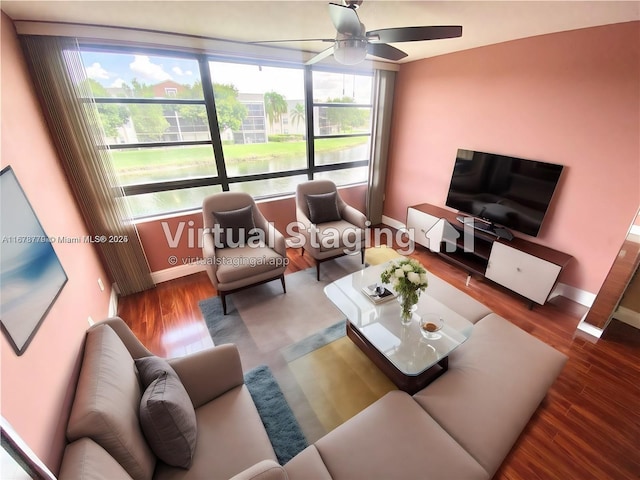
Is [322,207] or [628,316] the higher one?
[322,207]

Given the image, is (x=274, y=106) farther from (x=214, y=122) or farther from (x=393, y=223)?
(x=393, y=223)

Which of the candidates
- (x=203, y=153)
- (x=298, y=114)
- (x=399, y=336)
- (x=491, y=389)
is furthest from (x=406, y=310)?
(x=298, y=114)

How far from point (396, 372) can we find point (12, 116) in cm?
286

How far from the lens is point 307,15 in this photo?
6.56 ft

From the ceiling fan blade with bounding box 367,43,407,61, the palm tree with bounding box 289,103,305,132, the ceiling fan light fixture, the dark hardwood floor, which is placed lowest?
the dark hardwood floor

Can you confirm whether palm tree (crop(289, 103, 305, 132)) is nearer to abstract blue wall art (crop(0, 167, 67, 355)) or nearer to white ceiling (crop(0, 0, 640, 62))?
white ceiling (crop(0, 0, 640, 62))

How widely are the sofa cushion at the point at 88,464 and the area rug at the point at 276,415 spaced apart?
821mm

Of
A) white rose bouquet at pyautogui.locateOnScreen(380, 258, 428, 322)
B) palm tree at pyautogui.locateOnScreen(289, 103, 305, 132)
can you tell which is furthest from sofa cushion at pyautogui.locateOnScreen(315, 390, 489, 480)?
palm tree at pyautogui.locateOnScreen(289, 103, 305, 132)

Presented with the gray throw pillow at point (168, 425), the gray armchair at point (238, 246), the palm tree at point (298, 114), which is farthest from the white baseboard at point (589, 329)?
the palm tree at point (298, 114)

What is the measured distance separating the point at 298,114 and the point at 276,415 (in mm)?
3259

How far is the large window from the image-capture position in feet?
8.42

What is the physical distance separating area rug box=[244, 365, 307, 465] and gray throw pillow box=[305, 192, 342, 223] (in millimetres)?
1823

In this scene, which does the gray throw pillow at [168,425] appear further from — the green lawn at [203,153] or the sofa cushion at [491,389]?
the green lawn at [203,153]

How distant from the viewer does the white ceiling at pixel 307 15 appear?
5.80 feet
